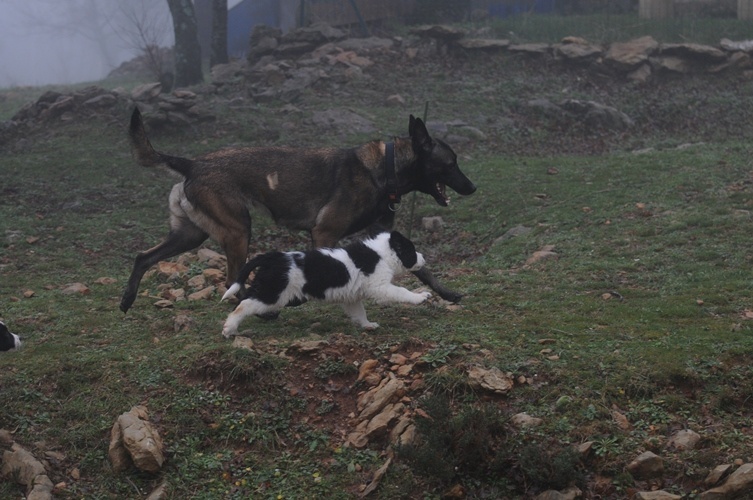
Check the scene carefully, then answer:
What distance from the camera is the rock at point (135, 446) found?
17.4 ft

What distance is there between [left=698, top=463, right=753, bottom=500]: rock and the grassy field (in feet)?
0.62

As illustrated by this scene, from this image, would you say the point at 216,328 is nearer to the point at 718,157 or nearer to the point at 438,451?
the point at 438,451

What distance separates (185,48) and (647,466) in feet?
59.9

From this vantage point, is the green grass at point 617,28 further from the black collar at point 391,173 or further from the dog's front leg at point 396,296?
the dog's front leg at point 396,296

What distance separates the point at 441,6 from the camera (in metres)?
22.4

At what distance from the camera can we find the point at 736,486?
14.6 feet

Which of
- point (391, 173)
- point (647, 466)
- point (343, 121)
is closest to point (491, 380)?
point (647, 466)

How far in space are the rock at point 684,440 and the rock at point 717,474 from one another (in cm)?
29

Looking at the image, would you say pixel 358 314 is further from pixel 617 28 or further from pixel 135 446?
pixel 617 28

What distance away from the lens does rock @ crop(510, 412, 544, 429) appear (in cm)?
529

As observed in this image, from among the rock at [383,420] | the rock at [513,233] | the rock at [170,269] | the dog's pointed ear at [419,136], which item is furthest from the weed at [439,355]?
the rock at [513,233]

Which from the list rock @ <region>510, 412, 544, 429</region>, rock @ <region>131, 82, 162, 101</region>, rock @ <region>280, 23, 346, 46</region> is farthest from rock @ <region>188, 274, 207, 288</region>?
rock @ <region>280, 23, 346, 46</region>

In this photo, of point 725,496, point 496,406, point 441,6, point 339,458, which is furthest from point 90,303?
point 441,6

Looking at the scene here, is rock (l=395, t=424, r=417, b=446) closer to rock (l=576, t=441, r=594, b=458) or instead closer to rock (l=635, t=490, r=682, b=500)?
rock (l=576, t=441, r=594, b=458)
